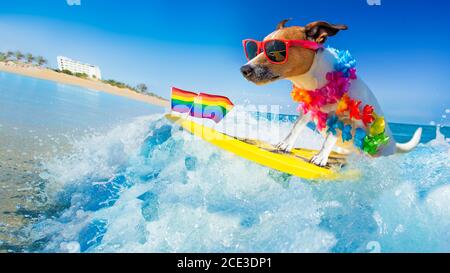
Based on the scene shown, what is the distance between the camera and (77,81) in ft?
19.8

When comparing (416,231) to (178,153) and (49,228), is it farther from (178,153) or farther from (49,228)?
(49,228)

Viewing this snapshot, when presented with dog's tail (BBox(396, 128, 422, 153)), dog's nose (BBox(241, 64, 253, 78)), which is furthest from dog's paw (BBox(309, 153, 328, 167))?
dog's tail (BBox(396, 128, 422, 153))

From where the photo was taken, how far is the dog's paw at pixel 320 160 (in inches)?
75.3

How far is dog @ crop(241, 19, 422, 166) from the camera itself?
5.90ft

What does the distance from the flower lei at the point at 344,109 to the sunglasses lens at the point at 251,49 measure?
0.35 metres

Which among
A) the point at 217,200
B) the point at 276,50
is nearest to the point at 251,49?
the point at 276,50

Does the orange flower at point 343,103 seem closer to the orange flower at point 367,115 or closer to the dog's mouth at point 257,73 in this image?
the orange flower at point 367,115

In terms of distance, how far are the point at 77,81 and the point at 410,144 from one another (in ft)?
17.1

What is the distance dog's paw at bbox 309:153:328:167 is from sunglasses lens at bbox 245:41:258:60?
24.1 inches

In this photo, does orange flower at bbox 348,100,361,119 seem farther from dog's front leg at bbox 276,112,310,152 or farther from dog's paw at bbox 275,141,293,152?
dog's paw at bbox 275,141,293,152

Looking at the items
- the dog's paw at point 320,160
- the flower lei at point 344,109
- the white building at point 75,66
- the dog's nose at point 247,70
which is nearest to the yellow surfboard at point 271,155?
the dog's paw at point 320,160

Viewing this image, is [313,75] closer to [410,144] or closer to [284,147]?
[284,147]
